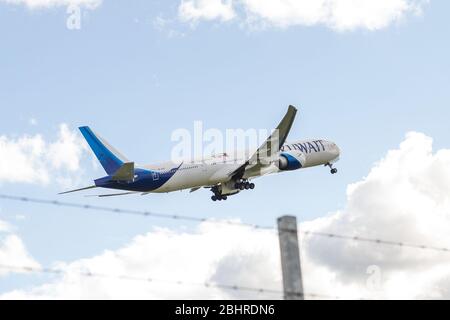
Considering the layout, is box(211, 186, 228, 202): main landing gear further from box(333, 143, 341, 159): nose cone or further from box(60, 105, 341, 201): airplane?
box(333, 143, 341, 159): nose cone

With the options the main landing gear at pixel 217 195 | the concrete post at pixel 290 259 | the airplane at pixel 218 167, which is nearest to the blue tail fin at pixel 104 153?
the airplane at pixel 218 167

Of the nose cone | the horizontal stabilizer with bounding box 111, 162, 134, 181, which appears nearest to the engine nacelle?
the nose cone

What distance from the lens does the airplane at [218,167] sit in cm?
6238

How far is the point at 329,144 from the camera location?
73.9m

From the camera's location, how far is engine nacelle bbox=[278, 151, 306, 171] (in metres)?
68.2

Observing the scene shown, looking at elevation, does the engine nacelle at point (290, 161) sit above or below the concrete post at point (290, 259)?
above

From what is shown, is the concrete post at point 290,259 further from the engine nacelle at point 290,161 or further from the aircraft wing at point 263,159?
the engine nacelle at point 290,161

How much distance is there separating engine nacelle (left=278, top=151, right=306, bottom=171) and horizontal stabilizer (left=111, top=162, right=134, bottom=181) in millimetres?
14646

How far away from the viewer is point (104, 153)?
214 feet

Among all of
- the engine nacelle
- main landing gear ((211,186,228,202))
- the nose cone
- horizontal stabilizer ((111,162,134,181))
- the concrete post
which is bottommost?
the concrete post

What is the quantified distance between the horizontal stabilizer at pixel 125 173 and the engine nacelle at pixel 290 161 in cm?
1465

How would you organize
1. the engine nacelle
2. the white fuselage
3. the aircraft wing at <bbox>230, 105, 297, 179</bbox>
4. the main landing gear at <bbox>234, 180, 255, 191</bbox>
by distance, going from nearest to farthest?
1. the white fuselage
2. the aircraft wing at <bbox>230, 105, 297, 179</bbox>
3. the engine nacelle
4. the main landing gear at <bbox>234, 180, 255, 191</bbox>

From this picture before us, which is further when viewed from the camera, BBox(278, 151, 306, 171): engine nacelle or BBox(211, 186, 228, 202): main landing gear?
BBox(211, 186, 228, 202): main landing gear
